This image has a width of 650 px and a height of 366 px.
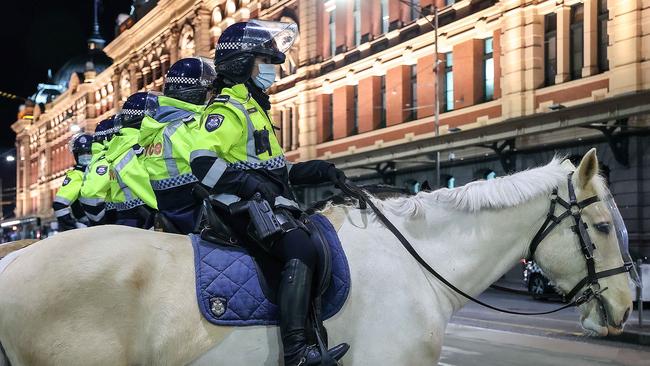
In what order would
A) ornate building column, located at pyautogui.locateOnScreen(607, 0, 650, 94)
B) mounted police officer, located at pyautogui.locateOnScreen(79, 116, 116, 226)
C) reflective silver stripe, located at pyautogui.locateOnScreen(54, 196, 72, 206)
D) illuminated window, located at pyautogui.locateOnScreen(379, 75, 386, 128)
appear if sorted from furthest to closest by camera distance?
1. illuminated window, located at pyautogui.locateOnScreen(379, 75, 386, 128)
2. ornate building column, located at pyautogui.locateOnScreen(607, 0, 650, 94)
3. reflective silver stripe, located at pyautogui.locateOnScreen(54, 196, 72, 206)
4. mounted police officer, located at pyautogui.locateOnScreen(79, 116, 116, 226)

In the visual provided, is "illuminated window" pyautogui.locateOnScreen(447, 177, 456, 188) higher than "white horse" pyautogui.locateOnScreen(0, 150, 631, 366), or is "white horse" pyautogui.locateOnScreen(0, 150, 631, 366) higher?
"illuminated window" pyautogui.locateOnScreen(447, 177, 456, 188)

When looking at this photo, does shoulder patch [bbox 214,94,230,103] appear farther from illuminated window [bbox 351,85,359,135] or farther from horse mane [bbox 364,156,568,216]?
illuminated window [bbox 351,85,359,135]

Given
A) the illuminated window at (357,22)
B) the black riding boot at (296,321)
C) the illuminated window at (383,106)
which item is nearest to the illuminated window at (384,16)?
the illuminated window at (357,22)

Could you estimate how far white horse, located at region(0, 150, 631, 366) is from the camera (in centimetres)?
348

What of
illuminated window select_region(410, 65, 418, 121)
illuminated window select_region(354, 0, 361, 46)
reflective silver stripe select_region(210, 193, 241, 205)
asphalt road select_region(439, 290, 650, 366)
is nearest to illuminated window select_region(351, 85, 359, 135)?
illuminated window select_region(354, 0, 361, 46)

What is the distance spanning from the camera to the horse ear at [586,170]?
13.2ft

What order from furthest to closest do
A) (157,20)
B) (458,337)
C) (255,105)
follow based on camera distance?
(157,20), (458,337), (255,105)

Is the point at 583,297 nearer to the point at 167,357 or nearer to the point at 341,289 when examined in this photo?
the point at 341,289

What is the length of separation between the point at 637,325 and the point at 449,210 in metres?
11.7

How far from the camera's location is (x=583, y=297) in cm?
409

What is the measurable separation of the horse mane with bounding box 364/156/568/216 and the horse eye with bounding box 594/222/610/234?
1.09 ft

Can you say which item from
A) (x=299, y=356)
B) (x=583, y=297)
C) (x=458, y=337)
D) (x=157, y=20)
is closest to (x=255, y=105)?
(x=299, y=356)

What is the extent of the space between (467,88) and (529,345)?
53.3 ft

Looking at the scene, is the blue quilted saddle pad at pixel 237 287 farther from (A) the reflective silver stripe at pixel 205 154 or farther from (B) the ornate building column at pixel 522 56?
(B) the ornate building column at pixel 522 56
